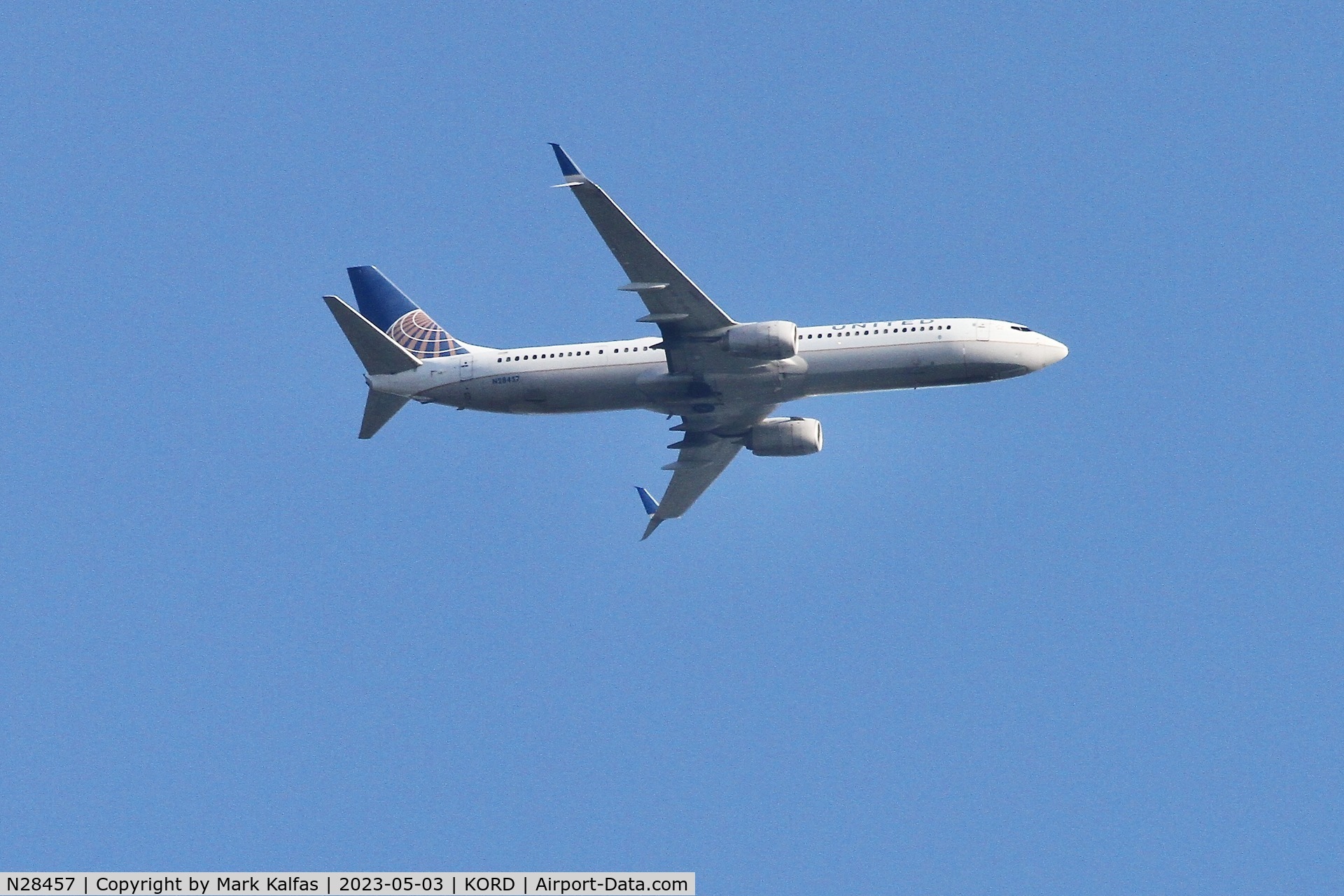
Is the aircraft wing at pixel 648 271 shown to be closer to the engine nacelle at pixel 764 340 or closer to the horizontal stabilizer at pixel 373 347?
the engine nacelle at pixel 764 340

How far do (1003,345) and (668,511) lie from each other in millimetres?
18444

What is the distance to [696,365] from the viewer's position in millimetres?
64188

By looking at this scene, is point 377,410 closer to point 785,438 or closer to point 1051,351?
point 785,438

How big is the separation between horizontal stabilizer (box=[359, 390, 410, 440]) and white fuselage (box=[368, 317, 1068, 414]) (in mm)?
621

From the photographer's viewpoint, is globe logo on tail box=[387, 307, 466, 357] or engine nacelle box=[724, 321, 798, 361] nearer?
engine nacelle box=[724, 321, 798, 361]

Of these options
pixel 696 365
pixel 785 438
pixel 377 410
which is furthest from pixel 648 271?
Result: pixel 377 410

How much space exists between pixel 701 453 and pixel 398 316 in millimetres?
15334

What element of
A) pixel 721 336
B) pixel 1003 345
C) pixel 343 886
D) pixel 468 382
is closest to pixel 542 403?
pixel 468 382

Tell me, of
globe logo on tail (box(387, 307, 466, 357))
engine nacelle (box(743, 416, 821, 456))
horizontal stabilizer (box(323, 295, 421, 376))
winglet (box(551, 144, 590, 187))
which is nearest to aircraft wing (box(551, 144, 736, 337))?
winglet (box(551, 144, 590, 187))

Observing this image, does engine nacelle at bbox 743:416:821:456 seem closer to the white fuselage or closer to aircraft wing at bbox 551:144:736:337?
the white fuselage

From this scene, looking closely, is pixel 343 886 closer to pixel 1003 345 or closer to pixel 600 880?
pixel 600 880

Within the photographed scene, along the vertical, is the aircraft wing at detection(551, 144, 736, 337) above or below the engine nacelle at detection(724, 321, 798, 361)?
above

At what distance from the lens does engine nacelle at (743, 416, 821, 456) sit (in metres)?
68.8

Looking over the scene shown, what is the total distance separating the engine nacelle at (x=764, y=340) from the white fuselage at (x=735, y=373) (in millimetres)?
1255
